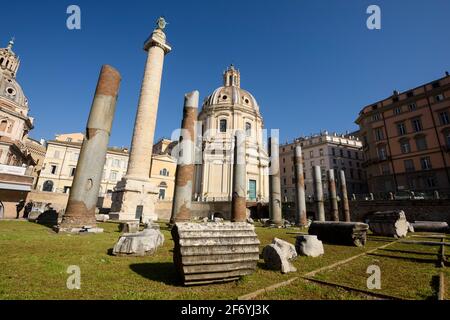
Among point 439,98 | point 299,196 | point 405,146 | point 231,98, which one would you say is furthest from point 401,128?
point 231,98

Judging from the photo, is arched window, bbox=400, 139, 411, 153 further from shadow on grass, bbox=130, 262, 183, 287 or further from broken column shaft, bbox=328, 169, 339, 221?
shadow on grass, bbox=130, 262, 183, 287

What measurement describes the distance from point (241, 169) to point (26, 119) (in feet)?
144

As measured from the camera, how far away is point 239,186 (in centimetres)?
1723

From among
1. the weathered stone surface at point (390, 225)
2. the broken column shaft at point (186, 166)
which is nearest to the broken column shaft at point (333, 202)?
the weathered stone surface at point (390, 225)

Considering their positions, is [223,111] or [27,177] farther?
[223,111]

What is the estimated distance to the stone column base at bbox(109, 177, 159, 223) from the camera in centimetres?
1748

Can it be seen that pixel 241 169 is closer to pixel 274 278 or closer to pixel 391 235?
pixel 391 235

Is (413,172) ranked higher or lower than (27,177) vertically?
higher

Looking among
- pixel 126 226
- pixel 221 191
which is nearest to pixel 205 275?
pixel 126 226

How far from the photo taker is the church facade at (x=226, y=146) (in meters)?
38.3

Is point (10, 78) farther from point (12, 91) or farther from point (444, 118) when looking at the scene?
point (444, 118)

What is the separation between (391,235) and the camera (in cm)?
1188
